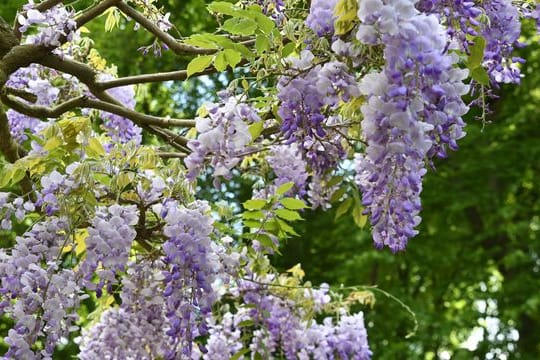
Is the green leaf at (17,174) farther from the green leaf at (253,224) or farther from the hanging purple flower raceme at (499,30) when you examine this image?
the hanging purple flower raceme at (499,30)

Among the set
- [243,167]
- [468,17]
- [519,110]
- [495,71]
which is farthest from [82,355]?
[519,110]

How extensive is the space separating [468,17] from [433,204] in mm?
6387

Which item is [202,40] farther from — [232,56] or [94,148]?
[94,148]

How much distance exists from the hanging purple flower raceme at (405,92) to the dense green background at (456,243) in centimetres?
525

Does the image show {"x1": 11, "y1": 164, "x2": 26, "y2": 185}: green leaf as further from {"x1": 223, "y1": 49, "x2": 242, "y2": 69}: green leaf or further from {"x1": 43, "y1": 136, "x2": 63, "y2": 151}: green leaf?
{"x1": 223, "y1": 49, "x2": 242, "y2": 69}: green leaf

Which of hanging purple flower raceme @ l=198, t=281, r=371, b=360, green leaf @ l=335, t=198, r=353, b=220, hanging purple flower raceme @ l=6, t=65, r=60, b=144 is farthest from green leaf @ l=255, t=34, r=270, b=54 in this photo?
hanging purple flower raceme @ l=198, t=281, r=371, b=360

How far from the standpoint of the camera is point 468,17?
1.88 m

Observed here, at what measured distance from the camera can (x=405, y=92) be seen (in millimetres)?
1551

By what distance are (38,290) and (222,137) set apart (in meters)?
0.81

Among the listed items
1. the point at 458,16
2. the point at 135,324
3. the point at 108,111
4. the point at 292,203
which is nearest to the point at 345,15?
the point at 458,16

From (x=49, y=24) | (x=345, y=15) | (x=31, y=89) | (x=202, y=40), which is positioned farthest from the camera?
(x=31, y=89)

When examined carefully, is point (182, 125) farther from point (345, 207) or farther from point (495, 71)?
point (495, 71)

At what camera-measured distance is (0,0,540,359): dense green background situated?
7.49m

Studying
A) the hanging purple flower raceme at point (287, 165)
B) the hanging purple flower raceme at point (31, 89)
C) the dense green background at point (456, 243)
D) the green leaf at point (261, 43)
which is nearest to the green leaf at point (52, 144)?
the green leaf at point (261, 43)
